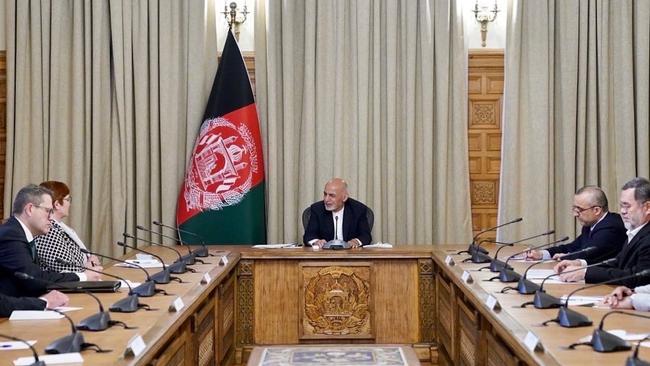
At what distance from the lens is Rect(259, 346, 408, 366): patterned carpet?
17.8ft

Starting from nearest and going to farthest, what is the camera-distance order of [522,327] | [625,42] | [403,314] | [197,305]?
[522,327] < [197,305] < [403,314] < [625,42]

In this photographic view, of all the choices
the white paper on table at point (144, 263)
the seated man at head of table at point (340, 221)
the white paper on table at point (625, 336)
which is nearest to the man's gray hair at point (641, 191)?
the white paper on table at point (625, 336)

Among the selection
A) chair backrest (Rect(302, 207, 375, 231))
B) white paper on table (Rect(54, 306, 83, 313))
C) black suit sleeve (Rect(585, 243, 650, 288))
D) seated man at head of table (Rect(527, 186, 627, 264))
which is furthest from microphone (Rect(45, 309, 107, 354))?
chair backrest (Rect(302, 207, 375, 231))

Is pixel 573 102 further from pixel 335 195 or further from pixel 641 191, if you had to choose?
pixel 641 191

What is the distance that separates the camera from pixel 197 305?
4934mm

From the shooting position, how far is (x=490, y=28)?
887cm

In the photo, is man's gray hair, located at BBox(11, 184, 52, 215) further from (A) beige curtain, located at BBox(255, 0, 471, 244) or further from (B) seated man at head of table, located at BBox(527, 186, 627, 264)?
(A) beige curtain, located at BBox(255, 0, 471, 244)

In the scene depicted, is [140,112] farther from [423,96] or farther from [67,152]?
[423,96]

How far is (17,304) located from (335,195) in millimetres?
3855

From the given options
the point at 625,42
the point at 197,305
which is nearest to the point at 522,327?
the point at 197,305

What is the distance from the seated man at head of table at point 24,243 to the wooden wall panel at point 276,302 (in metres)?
2.21

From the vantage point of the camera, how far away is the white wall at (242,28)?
8.88 m

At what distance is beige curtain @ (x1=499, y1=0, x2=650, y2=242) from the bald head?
1.64 metres

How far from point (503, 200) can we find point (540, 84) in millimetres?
1088
